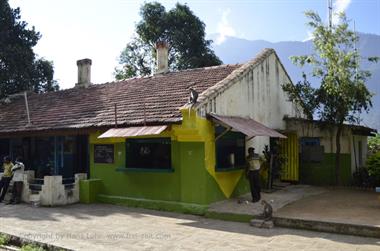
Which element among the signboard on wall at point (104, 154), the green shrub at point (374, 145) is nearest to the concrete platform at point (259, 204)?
the signboard on wall at point (104, 154)

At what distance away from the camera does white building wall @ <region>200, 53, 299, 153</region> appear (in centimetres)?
1181

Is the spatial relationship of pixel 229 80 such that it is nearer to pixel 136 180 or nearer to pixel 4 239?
pixel 136 180

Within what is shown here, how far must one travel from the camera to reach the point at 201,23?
34.5m

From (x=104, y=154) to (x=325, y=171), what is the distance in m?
8.15

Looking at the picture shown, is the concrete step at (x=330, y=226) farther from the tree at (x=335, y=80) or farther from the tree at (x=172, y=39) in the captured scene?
the tree at (x=172, y=39)

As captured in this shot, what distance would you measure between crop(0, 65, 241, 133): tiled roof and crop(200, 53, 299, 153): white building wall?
2.65 feet

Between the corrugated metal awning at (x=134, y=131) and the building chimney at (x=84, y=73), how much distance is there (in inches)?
318

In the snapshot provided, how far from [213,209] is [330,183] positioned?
6.72 metres

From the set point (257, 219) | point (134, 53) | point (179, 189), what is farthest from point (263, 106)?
point (134, 53)

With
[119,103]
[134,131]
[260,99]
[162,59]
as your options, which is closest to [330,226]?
[134,131]

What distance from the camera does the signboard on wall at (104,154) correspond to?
13.1 metres

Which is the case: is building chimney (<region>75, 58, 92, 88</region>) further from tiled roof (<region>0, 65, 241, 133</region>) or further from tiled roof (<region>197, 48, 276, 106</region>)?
tiled roof (<region>197, 48, 276, 106</region>)

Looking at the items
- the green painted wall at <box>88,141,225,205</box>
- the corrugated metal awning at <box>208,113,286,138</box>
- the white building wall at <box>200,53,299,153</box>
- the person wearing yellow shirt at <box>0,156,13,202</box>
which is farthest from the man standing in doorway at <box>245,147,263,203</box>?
the person wearing yellow shirt at <box>0,156,13,202</box>

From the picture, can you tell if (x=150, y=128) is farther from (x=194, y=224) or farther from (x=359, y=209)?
(x=359, y=209)
